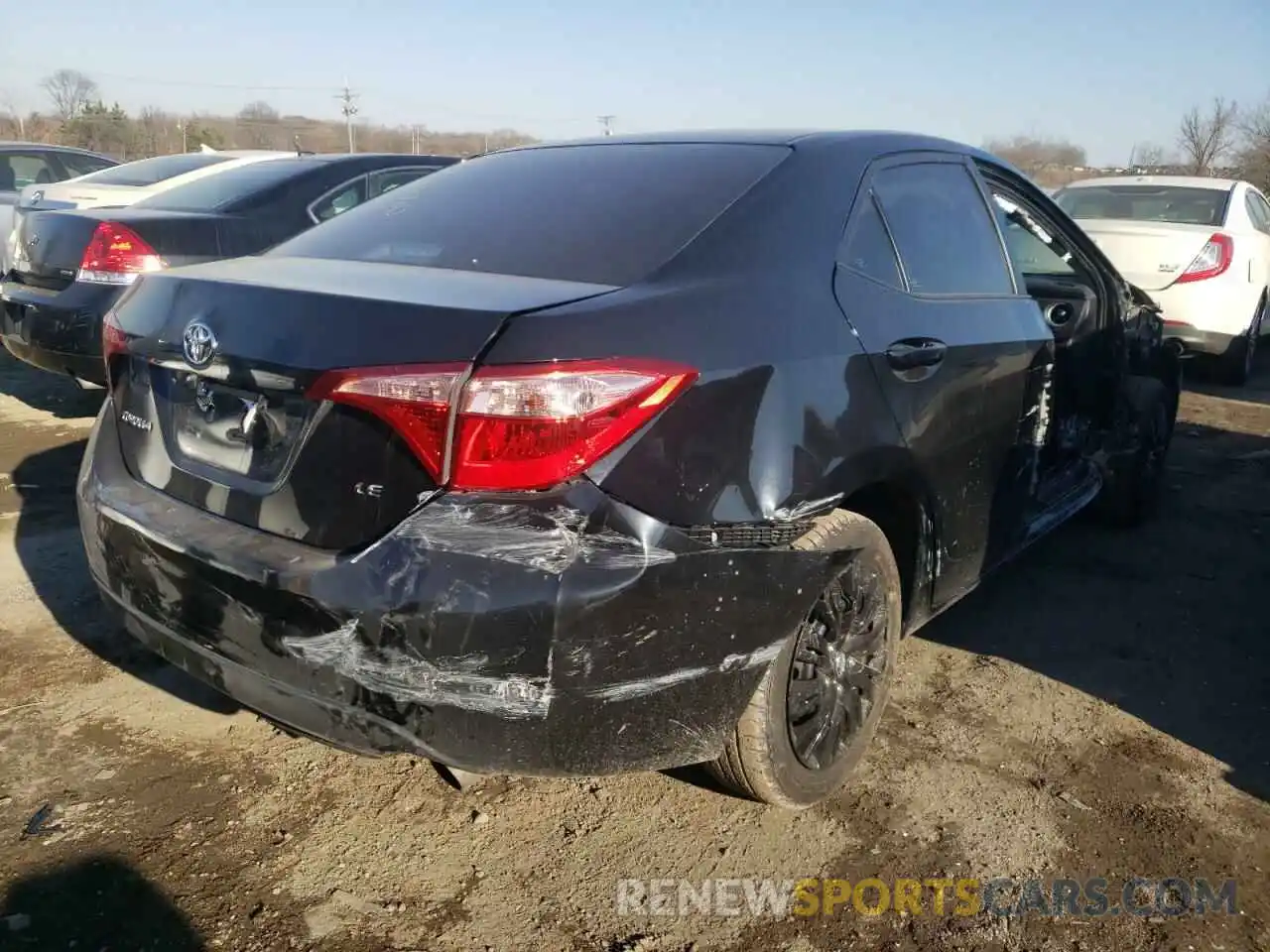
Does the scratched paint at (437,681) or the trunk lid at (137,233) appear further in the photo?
the trunk lid at (137,233)

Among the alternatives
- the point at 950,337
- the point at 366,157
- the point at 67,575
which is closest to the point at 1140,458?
the point at 950,337

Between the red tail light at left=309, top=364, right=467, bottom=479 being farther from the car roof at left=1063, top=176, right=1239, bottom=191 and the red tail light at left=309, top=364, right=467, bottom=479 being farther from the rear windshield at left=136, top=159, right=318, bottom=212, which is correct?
the car roof at left=1063, top=176, right=1239, bottom=191

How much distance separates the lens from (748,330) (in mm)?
2105

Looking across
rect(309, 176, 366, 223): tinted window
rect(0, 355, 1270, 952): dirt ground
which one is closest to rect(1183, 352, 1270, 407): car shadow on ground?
rect(0, 355, 1270, 952): dirt ground

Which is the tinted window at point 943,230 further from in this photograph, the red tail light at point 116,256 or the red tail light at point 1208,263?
the red tail light at point 1208,263

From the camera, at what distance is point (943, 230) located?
2.98 m

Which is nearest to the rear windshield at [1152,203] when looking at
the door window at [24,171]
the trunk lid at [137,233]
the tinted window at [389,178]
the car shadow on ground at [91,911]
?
the tinted window at [389,178]

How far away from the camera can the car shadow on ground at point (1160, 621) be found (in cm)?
307

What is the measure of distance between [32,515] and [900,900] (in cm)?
385

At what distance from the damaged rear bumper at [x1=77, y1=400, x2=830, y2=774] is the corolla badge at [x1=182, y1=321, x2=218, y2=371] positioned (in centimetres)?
33

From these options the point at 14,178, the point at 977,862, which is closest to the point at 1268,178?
the point at 14,178

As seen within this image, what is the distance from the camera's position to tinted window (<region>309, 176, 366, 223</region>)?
231 inches

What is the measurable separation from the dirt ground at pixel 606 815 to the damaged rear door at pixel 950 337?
0.49 metres

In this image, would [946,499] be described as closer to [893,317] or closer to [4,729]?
[893,317]
